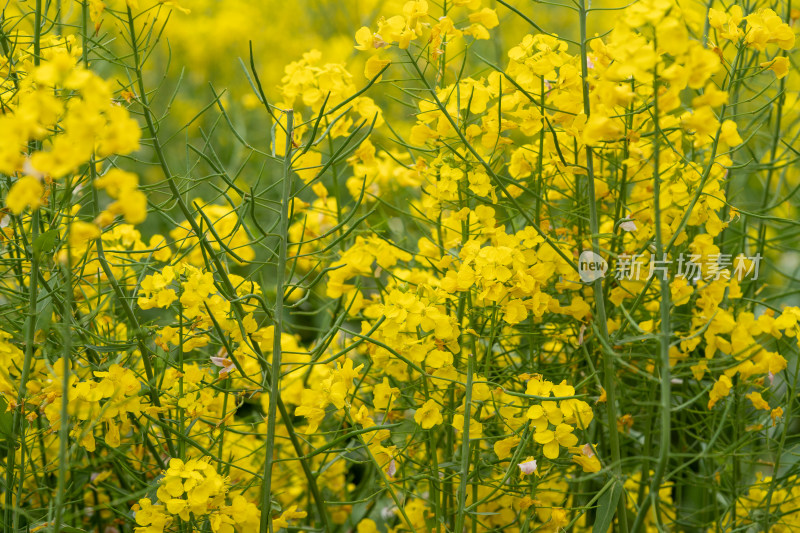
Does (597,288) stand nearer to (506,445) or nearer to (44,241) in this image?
(506,445)

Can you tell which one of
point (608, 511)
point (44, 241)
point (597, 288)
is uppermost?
point (44, 241)

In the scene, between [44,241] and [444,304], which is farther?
[444,304]

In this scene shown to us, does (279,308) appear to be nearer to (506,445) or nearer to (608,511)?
(506,445)

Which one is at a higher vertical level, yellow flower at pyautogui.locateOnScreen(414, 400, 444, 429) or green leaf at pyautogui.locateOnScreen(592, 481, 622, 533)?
yellow flower at pyautogui.locateOnScreen(414, 400, 444, 429)

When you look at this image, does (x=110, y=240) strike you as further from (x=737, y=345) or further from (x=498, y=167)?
(x=737, y=345)

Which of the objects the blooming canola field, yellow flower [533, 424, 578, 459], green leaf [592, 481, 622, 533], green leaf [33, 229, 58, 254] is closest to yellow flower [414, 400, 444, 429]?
the blooming canola field

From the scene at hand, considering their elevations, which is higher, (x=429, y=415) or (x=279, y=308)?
(x=279, y=308)

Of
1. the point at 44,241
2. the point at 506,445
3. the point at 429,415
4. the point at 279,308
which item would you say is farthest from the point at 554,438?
the point at 44,241

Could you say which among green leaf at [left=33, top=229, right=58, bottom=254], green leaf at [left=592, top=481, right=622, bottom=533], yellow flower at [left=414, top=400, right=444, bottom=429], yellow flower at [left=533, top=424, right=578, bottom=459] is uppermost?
green leaf at [left=33, top=229, right=58, bottom=254]

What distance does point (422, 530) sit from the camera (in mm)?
1280

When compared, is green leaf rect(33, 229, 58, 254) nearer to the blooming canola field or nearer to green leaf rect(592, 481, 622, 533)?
the blooming canola field

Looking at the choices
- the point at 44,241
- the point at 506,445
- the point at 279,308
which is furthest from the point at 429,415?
the point at 44,241

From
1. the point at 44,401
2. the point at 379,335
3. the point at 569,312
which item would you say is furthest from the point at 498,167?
the point at 44,401

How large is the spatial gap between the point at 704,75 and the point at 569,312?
0.46m
